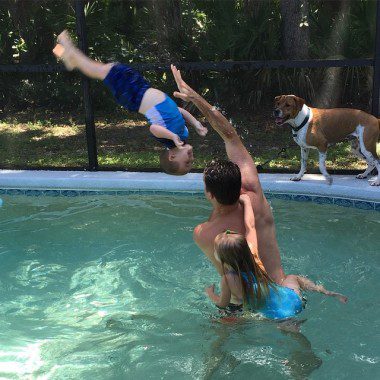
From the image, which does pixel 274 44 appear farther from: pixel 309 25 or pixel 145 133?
pixel 145 133

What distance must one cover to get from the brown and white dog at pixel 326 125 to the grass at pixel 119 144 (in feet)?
2.82

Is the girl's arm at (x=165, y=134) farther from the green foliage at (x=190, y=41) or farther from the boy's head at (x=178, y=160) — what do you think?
the green foliage at (x=190, y=41)

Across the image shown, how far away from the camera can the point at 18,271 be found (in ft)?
15.5

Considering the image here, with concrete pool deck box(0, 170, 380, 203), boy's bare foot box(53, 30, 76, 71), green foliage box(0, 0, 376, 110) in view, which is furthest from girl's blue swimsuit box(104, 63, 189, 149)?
green foliage box(0, 0, 376, 110)

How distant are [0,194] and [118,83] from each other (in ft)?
9.62

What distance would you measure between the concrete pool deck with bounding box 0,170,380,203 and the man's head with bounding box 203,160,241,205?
10.9 ft

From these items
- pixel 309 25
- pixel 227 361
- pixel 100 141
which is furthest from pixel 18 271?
pixel 309 25

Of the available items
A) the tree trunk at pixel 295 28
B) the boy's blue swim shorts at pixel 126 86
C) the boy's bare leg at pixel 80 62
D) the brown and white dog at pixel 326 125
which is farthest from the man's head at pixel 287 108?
the tree trunk at pixel 295 28

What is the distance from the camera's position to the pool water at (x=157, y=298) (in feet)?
11.2

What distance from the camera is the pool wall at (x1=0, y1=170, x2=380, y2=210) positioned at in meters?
A: 6.11

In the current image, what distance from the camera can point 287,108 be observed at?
6062mm

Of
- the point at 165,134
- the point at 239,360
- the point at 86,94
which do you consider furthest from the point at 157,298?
the point at 86,94

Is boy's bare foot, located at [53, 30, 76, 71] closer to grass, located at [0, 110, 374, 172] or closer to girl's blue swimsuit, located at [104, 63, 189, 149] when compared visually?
girl's blue swimsuit, located at [104, 63, 189, 149]

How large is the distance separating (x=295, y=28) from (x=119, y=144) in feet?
11.2
